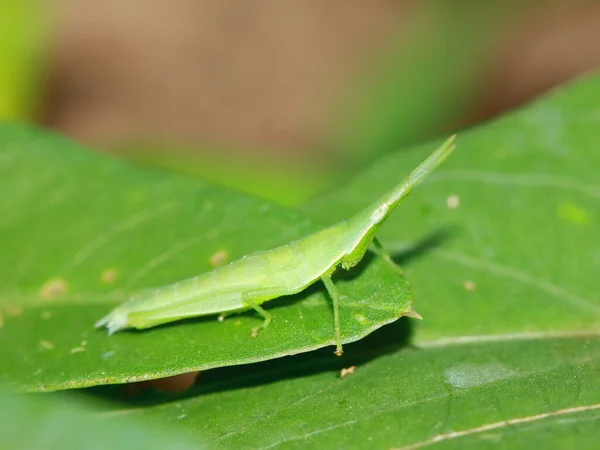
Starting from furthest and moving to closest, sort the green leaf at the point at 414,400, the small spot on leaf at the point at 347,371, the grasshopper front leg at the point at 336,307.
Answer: the small spot on leaf at the point at 347,371 → the grasshopper front leg at the point at 336,307 → the green leaf at the point at 414,400

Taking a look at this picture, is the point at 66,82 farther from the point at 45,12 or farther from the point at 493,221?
the point at 493,221

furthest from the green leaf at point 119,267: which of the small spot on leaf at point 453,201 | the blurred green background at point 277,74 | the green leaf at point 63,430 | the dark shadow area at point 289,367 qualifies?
Answer: the blurred green background at point 277,74

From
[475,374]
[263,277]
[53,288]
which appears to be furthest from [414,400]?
[53,288]

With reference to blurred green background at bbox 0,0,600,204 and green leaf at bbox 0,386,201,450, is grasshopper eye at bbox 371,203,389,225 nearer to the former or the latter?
green leaf at bbox 0,386,201,450

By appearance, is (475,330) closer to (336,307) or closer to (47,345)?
(336,307)

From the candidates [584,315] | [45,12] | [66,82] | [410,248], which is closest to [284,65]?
[66,82]

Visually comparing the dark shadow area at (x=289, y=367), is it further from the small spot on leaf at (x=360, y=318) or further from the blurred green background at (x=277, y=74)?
the blurred green background at (x=277, y=74)
